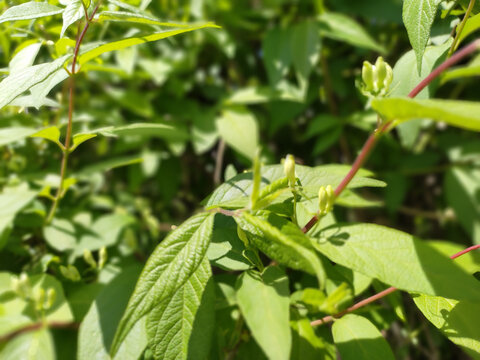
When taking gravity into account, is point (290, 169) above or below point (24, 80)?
below

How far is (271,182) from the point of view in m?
0.69

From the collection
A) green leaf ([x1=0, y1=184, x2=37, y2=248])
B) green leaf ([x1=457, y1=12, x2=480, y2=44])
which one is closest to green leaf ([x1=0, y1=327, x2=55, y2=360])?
green leaf ([x1=0, y1=184, x2=37, y2=248])

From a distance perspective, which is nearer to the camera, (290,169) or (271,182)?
(290,169)

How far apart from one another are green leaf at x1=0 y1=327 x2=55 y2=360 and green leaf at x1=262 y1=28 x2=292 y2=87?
1.02m

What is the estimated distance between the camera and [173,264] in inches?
21.9

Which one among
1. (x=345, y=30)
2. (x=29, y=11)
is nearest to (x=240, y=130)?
(x=345, y=30)

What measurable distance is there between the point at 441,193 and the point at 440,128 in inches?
12.3

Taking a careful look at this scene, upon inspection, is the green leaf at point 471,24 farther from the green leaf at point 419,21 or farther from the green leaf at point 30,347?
the green leaf at point 30,347

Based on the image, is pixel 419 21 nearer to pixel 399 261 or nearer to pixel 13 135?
pixel 399 261

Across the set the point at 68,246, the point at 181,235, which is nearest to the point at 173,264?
the point at 181,235

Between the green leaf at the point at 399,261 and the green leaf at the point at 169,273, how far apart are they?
179 millimetres

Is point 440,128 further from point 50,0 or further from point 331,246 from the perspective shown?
point 50,0

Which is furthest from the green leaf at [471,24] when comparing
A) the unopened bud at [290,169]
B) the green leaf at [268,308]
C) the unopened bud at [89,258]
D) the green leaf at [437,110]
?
the unopened bud at [89,258]

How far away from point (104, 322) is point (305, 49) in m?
1.04
